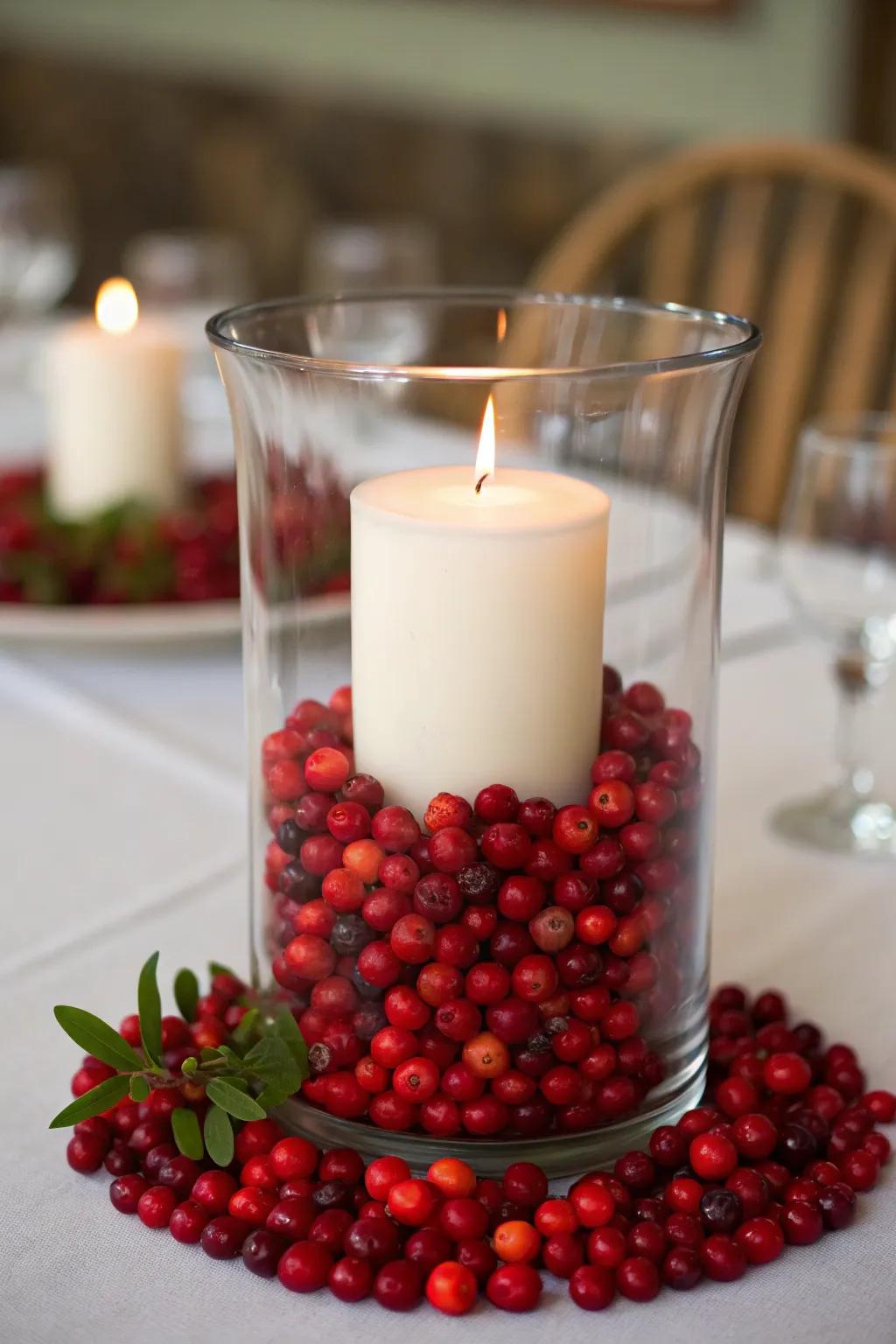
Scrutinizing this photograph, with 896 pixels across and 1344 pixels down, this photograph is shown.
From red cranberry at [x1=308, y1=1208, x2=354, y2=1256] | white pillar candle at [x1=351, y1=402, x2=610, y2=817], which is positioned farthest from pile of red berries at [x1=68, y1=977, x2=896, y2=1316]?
white pillar candle at [x1=351, y1=402, x2=610, y2=817]

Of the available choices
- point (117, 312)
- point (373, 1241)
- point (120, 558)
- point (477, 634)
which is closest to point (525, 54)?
point (117, 312)

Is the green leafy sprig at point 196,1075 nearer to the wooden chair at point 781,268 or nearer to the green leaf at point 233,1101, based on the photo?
the green leaf at point 233,1101

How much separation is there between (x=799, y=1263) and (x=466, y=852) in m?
0.15

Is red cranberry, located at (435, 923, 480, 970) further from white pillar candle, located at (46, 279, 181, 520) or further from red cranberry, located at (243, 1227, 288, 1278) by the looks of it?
white pillar candle, located at (46, 279, 181, 520)

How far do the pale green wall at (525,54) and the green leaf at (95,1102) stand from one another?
2.02 meters

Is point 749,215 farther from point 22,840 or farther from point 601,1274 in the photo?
point 601,1274

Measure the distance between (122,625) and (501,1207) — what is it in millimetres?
477

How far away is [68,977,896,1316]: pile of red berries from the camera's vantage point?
0.40 m

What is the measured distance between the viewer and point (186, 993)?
1.64ft

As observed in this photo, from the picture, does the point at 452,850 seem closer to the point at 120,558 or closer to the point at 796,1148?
the point at 796,1148

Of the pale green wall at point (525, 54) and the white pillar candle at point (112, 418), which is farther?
the pale green wall at point (525, 54)

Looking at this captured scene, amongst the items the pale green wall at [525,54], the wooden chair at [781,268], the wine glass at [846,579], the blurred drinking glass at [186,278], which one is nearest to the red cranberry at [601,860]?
the wine glass at [846,579]

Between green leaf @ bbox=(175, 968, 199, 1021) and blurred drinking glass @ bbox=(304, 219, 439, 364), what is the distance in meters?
0.21

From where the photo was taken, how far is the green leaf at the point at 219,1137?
43 cm
